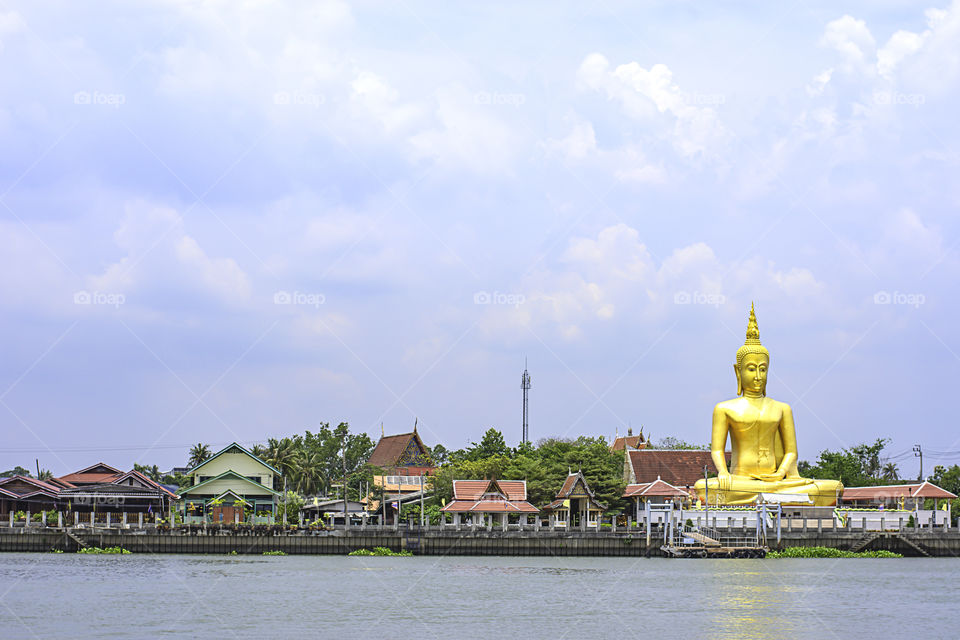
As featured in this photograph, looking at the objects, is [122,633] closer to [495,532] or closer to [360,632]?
[360,632]

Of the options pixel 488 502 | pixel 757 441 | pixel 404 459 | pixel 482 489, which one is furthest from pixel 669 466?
pixel 404 459

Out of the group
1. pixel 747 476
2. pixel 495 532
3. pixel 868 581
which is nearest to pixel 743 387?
pixel 747 476

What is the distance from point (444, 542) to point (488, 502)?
280 inches

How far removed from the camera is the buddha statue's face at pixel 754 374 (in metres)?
62.8

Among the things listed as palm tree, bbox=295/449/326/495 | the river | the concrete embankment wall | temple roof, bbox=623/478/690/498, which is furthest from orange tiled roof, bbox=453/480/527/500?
palm tree, bbox=295/449/326/495

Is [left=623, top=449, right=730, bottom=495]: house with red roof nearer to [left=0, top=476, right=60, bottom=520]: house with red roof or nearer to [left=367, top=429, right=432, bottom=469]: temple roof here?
[left=367, top=429, right=432, bottom=469]: temple roof

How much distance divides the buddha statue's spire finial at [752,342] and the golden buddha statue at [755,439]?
0.05m

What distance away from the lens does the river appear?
29297 mm

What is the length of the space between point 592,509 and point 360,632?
3866cm

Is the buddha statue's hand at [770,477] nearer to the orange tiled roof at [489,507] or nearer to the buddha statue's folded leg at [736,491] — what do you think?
the buddha statue's folded leg at [736,491]

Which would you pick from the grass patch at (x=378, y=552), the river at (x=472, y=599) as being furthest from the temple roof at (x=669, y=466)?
the river at (x=472, y=599)

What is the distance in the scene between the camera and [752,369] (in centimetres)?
6288

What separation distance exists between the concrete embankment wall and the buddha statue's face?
9375 mm

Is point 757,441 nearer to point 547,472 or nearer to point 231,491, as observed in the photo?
point 547,472
